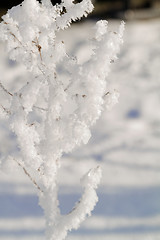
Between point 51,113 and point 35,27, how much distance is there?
867 millimetres

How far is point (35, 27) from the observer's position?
3.97 meters

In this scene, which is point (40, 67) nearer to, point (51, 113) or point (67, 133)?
point (51, 113)

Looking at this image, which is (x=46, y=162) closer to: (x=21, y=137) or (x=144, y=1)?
(x=21, y=137)

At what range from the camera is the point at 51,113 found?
410cm

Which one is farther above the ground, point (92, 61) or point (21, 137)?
point (92, 61)

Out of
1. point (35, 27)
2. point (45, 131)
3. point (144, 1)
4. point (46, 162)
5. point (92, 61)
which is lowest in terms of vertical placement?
point (46, 162)

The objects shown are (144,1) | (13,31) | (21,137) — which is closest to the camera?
(21,137)

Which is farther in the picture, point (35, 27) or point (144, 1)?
point (144, 1)

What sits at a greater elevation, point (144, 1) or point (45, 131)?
point (144, 1)

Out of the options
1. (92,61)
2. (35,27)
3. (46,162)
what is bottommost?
(46,162)

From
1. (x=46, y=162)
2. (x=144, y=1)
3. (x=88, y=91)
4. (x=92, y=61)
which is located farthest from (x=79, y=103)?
(x=144, y=1)

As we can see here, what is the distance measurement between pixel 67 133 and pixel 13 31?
115 centimetres

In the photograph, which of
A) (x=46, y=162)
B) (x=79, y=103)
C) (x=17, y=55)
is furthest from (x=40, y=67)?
(x=46, y=162)

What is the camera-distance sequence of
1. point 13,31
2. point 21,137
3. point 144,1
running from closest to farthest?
1. point 21,137
2. point 13,31
3. point 144,1
